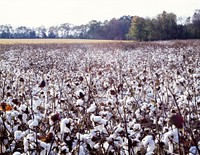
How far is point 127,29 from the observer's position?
8644cm

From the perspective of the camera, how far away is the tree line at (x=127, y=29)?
56.2 m

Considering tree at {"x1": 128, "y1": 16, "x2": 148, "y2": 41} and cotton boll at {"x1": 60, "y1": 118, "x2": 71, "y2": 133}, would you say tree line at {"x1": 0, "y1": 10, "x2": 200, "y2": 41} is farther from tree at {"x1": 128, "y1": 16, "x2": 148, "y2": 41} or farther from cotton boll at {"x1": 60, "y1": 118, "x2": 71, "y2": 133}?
cotton boll at {"x1": 60, "y1": 118, "x2": 71, "y2": 133}

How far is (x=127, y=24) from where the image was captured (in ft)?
287

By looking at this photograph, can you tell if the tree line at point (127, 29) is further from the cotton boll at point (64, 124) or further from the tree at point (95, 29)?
the cotton boll at point (64, 124)

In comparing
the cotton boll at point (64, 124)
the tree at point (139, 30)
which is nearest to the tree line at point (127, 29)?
the tree at point (139, 30)

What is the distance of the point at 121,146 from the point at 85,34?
89.4 m

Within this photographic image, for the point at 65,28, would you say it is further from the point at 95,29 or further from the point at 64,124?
the point at 64,124

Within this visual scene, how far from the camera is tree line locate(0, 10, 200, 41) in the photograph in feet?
184

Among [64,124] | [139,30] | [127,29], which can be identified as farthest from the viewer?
[127,29]

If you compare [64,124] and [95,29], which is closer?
[64,124]

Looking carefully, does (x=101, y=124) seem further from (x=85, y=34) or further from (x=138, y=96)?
(x=85, y=34)

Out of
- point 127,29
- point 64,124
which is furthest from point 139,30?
point 64,124

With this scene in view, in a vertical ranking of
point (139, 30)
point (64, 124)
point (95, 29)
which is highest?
point (95, 29)

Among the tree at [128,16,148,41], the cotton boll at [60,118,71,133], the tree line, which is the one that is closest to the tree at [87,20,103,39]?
the tree line
